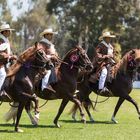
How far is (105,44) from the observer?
1772cm

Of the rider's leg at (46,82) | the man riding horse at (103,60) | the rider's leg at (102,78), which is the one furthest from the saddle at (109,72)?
the rider's leg at (46,82)

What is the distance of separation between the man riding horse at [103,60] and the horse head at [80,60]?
1.94 metres

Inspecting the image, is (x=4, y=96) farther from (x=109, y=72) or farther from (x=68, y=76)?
(x=109, y=72)

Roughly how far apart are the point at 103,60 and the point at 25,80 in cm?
426

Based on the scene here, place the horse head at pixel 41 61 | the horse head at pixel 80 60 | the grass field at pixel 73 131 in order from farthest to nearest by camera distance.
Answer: the horse head at pixel 80 60, the horse head at pixel 41 61, the grass field at pixel 73 131

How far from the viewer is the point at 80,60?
15570 mm

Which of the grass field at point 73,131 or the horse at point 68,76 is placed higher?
the horse at point 68,76

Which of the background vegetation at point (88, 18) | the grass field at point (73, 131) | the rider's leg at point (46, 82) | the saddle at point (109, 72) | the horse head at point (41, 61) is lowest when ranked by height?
the background vegetation at point (88, 18)

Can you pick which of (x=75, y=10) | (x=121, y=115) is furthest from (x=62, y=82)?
(x=75, y=10)

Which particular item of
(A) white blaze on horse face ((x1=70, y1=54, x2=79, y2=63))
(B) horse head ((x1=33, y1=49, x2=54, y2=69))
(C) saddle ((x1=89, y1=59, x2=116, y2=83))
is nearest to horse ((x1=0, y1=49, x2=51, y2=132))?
(B) horse head ((x1=33, y1=49, x2=54, y2=69))

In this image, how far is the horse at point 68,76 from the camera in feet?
51.1

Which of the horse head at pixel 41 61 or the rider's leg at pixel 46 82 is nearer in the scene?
the horse head at pixel 41 61

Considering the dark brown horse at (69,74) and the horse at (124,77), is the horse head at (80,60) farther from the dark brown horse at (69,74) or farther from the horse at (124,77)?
the horse at (124,77)

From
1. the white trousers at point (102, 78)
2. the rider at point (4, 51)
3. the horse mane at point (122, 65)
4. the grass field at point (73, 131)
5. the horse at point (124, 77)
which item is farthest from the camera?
the white trousers at point (102, 78)
